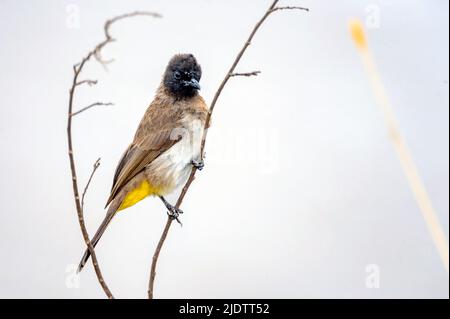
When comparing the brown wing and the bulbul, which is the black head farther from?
the brown wing

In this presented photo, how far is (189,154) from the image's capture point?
3057 mm

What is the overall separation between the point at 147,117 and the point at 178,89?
0.80 feet

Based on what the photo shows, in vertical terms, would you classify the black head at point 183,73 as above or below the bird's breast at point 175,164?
above

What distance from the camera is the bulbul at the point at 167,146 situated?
297cm

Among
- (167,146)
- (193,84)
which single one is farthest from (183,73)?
(167,146)

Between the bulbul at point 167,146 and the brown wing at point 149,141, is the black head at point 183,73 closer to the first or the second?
the bulbul at point 167,146

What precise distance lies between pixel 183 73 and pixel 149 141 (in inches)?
16.2

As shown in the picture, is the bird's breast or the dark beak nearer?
the dark beak

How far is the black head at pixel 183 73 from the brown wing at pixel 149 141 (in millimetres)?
152

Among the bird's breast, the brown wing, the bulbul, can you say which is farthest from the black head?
the bird's breast

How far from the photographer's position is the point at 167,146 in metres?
3.09

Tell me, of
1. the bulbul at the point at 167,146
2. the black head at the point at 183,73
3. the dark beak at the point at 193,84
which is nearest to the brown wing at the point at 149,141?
the bulbul at the point at 167,146

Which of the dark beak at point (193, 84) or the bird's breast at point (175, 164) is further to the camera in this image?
the bird's breast at point (175, 164)

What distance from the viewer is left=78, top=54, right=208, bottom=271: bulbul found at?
2.97m
